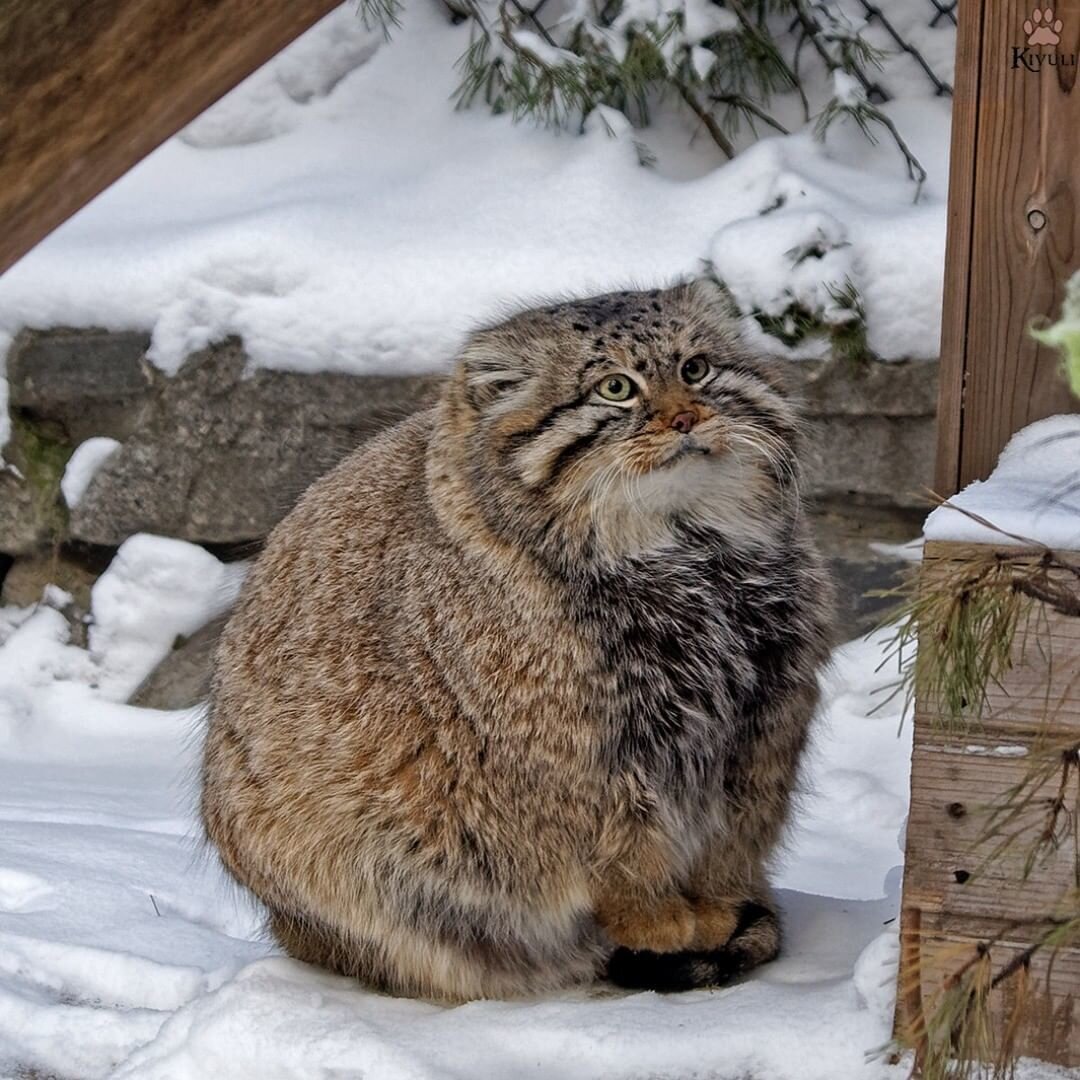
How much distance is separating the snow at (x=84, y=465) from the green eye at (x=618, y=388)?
299 cm

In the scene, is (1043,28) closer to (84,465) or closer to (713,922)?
(713,922)

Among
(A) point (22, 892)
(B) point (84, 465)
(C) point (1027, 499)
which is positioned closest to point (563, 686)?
(C) point (1027, 499)

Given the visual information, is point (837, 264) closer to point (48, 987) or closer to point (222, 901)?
point (222, 901)

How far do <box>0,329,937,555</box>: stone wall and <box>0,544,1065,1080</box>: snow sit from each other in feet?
1.95

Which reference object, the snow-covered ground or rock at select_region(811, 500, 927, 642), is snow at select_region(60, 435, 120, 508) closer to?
the snow-covered ground

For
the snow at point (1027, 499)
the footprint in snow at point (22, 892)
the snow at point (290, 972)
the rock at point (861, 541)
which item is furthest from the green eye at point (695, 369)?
the rock at point (861, 541)

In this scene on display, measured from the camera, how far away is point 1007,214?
251 centimetres

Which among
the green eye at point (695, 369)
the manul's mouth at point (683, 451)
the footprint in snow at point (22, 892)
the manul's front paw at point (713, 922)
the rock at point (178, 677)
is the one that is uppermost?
the green eye at point (695, 369)

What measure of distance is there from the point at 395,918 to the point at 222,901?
1.06 m

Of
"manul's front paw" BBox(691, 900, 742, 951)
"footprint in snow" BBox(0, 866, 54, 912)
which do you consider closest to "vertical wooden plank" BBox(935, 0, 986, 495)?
"manul's front paw" BBox(691, 900, 742, 951)

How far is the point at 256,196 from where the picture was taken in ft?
18.7

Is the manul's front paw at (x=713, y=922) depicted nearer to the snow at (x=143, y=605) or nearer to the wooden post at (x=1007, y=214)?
the wooden post at (x=1007, y=214)

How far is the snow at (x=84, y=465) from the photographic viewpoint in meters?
5.44

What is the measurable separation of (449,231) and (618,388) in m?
2.73
